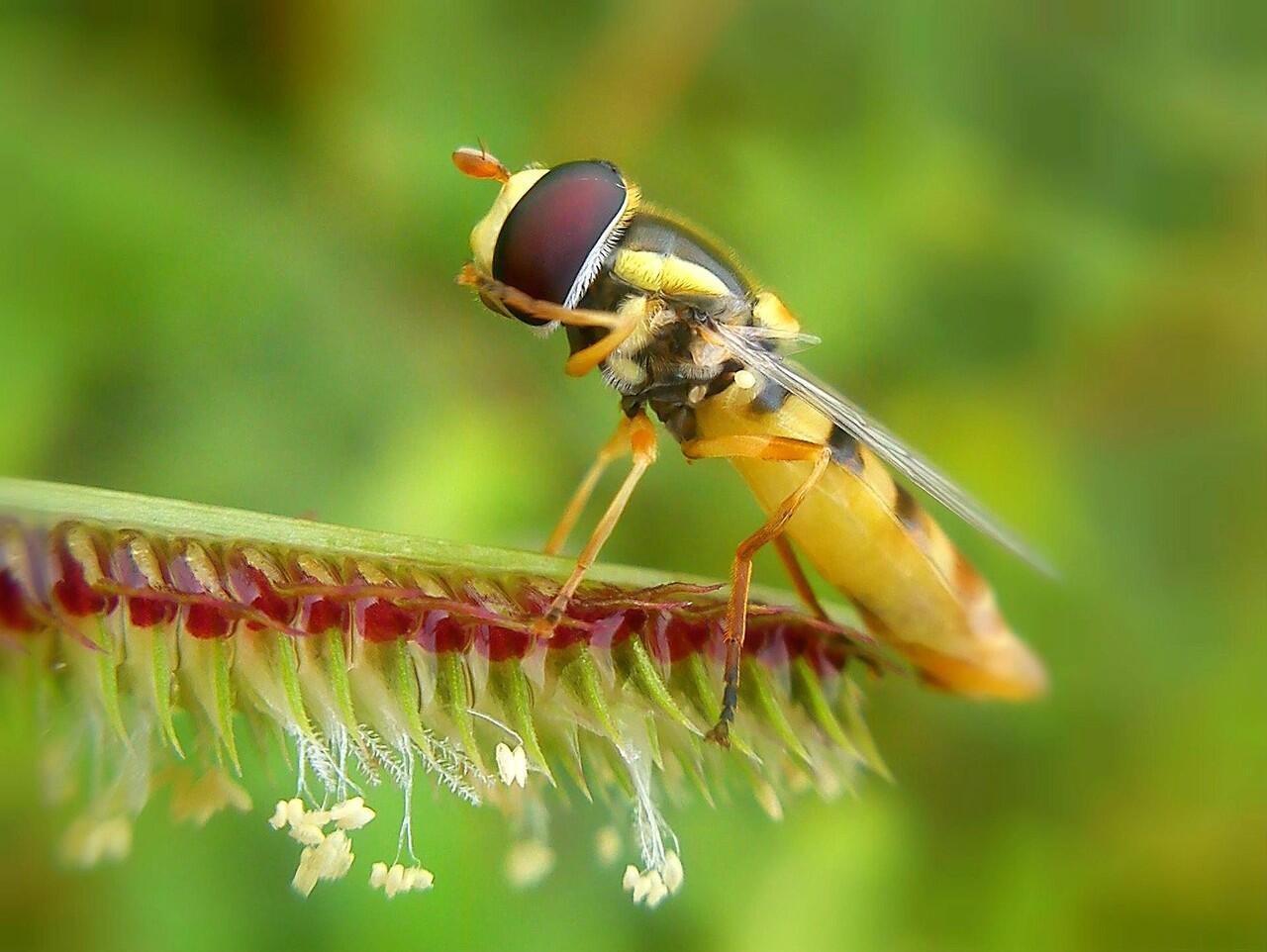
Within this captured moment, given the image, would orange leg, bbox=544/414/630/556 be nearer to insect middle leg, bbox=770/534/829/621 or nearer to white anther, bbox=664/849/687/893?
insect middle leg, bbox=770/534/829/621

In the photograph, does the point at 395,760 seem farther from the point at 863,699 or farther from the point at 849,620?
the point at 849,620

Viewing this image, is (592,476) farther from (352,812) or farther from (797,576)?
(352,812)

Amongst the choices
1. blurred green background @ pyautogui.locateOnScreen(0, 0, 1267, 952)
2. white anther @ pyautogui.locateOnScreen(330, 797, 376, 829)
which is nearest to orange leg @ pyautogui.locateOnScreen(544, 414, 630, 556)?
blurred green background @ pyautogui.locateOnScreen(0, 0, 1267, 952)

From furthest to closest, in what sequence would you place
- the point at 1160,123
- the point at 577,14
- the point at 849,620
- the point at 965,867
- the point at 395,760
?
the point at 1160,123 < the point at 577,14 < the point at 965,867 < the point at 849,620 < the point at 395,760

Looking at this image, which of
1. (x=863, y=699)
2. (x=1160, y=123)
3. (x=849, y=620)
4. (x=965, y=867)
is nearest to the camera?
(x=863, y=699)

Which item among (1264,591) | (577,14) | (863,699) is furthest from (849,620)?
(577,14)

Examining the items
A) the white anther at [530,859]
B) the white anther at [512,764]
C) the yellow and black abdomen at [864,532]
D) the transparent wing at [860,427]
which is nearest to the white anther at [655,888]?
the white anther at [530,859]

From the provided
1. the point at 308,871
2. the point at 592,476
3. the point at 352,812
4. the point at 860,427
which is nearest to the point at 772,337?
the point at 860,427
